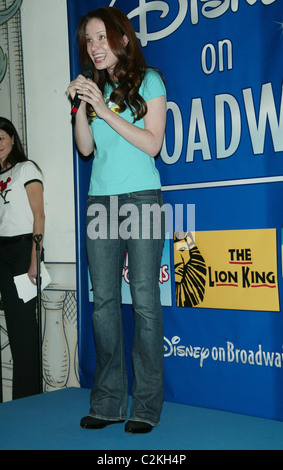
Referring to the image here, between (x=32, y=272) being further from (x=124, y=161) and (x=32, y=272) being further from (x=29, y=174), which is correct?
(x=124, y=161)

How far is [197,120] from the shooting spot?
7.47 feet

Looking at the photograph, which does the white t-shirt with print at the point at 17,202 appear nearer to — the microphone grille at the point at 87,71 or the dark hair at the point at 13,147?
the dark hair at the point at 13,147

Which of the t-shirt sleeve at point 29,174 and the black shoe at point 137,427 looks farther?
the t-shirt sleeve at point 29,174

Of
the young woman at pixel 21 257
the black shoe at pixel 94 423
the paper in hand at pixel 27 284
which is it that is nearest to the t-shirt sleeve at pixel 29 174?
the young woman at pixel 21 257

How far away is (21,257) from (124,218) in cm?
104

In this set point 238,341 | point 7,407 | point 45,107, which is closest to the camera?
point 238,341

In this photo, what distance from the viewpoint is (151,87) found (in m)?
1.96

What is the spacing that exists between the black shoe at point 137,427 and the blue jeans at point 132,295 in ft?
0.06

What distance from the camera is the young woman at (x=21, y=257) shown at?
109 inches

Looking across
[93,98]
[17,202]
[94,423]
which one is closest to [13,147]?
[17,202]

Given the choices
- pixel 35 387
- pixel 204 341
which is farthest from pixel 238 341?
pixel 35 387

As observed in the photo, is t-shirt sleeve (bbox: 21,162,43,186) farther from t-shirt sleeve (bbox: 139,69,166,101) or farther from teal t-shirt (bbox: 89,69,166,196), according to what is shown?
t-shirt sleeve (bbox: 139,69,166,101)

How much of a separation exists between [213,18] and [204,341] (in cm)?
136
